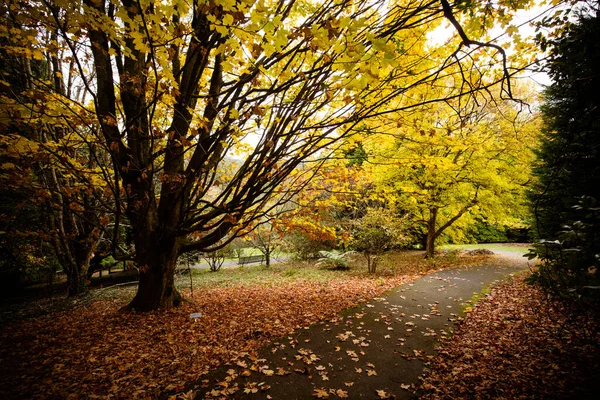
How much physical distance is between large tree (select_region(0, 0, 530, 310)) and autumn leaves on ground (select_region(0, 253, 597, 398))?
1150 mm

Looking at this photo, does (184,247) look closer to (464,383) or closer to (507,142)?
(464,383)

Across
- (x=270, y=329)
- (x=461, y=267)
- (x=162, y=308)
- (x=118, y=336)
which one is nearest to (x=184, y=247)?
(x=162, y=308)

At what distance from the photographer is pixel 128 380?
3332 mm

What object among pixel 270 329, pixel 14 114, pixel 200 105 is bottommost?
pixel 270 329

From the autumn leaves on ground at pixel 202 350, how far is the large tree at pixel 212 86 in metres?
1.15

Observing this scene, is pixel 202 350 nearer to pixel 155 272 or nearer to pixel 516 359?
pixel 155 272

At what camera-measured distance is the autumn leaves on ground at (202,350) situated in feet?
10.8

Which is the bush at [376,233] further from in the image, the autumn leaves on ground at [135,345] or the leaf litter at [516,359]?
the leaf litter at [516,359]

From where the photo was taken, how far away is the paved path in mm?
3477

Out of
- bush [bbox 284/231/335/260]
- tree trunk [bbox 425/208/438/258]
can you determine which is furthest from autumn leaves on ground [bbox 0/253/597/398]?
bush [bbox 284/231/335/260]

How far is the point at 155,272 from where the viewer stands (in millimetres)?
5242

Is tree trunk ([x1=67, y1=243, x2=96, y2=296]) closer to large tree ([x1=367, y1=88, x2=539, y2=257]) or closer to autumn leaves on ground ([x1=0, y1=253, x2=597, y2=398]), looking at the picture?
autumn leaves on ground ([x1=0, y1=253, x2=597, y2=398])

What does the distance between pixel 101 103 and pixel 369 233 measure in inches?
418

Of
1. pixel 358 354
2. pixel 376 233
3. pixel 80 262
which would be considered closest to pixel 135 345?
pixel 358 354
